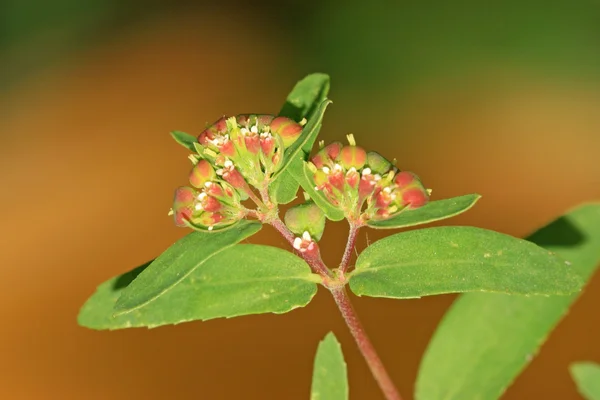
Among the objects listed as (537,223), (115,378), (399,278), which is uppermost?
(399,278)

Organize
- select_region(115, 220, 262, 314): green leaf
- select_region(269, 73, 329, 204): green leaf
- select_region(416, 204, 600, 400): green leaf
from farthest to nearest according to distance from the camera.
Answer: select_region(416, 204, 600, 400): green leaf, select_region(269, 73, 329, 204): green leaf, select_region(115, 220, 262, 314): green leaf

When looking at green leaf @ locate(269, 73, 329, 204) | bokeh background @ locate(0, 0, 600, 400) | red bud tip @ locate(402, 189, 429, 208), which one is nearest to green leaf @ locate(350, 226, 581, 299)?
red bud tip @ locate(402, 189, 429, 208)

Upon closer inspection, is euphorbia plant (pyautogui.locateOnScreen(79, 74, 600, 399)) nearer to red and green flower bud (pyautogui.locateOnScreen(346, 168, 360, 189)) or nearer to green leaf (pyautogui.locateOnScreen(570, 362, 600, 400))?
red and green flower bud (pyautogui.locateOnScreen(346, 168, 360, 189))

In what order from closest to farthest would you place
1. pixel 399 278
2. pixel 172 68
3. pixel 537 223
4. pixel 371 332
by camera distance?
pixel 399 278 < pixel 371 332 < pixel 537 223 < pixel 172 68

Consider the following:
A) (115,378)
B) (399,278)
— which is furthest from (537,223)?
(399,278)

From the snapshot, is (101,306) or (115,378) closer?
(101,306)

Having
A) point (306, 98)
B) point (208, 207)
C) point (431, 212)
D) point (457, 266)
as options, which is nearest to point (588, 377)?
point (457, 266)

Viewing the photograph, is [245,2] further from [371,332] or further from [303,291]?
[303,291]
